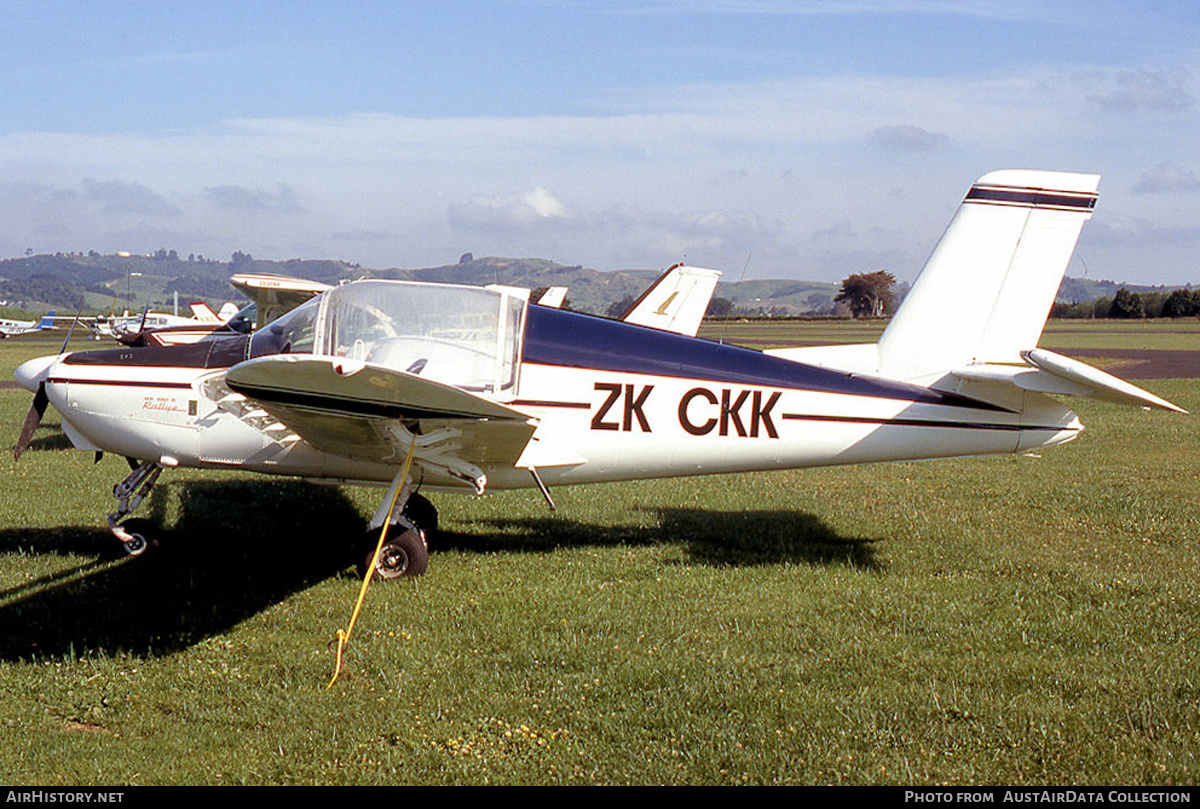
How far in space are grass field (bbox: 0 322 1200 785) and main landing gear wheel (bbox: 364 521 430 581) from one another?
114 mm

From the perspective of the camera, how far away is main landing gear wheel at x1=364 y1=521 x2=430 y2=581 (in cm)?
680

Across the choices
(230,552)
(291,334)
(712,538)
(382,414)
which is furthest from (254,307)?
(382,414)

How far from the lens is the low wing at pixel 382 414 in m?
5.08

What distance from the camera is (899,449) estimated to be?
710cm

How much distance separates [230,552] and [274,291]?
30.0ft

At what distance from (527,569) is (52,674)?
10.2 feet

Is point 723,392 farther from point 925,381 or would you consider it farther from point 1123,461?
point 1123,461

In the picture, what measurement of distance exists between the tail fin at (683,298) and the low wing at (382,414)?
11967 millimetres

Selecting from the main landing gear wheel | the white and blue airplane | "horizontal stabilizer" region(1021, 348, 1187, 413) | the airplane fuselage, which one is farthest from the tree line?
the main landing gear wheel

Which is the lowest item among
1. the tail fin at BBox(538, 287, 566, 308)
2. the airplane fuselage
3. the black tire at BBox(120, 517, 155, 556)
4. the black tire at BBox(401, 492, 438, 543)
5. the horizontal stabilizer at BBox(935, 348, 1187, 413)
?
the black tire at BBox(120, 517, 155, 556)

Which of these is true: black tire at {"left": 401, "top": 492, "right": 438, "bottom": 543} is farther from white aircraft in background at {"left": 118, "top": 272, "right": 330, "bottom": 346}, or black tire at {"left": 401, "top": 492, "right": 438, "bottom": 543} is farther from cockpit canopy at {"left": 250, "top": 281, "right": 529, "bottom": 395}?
white aircraft in background at {"left": 118, "top": 272, "right": 330, "bottom": 346}

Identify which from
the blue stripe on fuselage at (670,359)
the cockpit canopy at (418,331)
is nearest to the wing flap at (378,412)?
the cockpit canopy at (418,331)

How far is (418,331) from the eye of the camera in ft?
21.7

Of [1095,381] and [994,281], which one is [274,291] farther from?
[1095,381]
